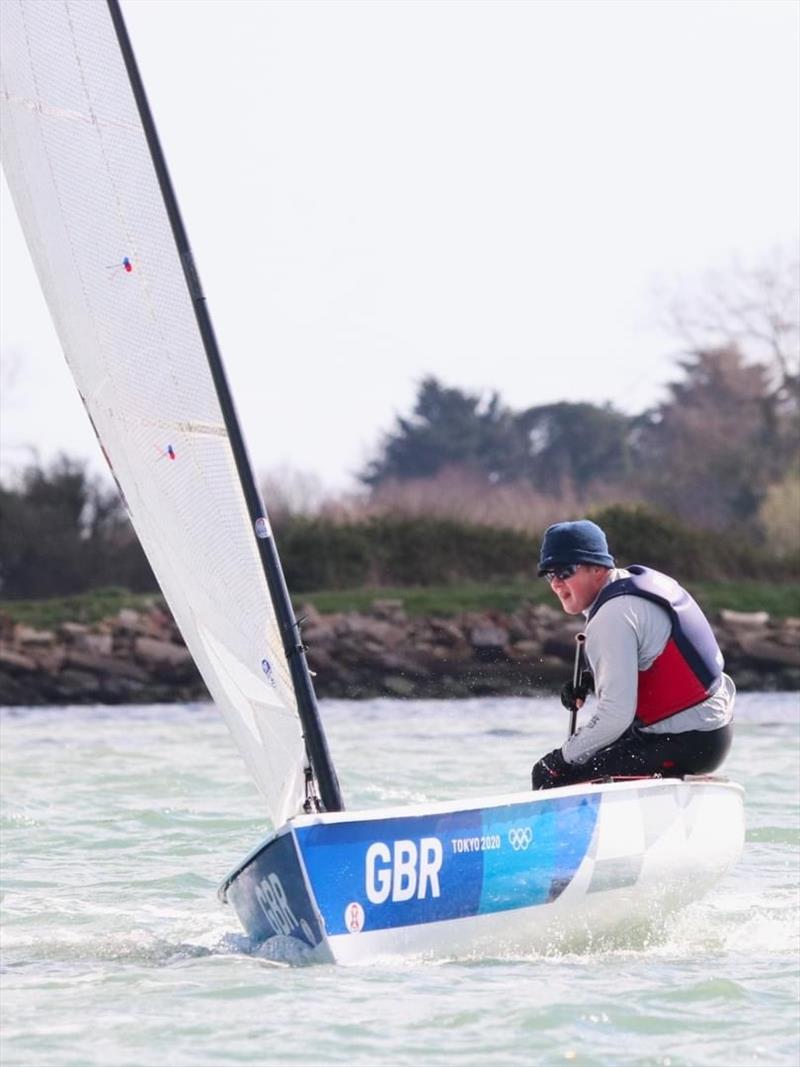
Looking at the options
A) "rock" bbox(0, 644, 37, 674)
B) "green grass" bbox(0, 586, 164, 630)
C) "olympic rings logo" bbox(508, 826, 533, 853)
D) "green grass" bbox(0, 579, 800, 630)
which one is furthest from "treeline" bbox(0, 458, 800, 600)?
"olympic rings logo" bbox(508, 826, 533, 853)

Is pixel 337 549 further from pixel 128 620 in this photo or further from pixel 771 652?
pixel 771 652

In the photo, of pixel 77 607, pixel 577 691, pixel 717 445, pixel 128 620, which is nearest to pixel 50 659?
pixel 128 620

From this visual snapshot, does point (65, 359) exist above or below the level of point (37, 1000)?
above

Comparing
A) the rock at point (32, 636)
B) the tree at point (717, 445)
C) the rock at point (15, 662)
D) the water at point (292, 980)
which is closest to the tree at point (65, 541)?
the rock at point (32, 636)

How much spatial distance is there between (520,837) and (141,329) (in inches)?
74.6

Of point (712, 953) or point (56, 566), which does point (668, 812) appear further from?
point (56, 566)

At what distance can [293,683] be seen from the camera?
6.39 meters

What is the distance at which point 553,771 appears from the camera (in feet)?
22.2

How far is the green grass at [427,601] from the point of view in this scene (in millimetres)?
25719

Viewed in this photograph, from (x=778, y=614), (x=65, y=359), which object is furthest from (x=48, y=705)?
(x=65, y=359)

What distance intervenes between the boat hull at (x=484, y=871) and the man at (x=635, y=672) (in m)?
0.14

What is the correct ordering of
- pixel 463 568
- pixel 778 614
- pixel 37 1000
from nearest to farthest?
pixel 37 1000 → pixel 778 614 → pixel 463 568

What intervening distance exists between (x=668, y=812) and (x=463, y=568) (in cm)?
2218

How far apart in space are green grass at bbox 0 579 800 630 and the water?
47.3 feet
